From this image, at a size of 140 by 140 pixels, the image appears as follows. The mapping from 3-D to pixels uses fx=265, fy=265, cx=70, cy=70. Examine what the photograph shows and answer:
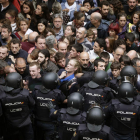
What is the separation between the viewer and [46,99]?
4.80m

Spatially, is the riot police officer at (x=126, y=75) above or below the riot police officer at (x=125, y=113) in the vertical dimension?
above

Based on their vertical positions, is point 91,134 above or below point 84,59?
below

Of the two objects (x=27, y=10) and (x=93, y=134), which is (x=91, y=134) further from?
(x=27, y=10)

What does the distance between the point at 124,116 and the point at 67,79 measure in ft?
4.99

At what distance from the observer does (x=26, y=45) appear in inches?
283

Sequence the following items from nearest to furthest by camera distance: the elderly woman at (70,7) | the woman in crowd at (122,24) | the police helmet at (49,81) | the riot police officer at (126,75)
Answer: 1. the police helmet at (49,81)
2. the riot police officer at (126,75)
3. the woman in crowd at (122,24)
4. the elderly woman at (70,7)

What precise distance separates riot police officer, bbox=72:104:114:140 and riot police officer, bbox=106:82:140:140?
0.66 m

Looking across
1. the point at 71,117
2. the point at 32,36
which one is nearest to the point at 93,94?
the point at 71,117

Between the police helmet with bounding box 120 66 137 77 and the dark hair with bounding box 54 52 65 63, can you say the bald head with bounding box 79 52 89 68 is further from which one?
the police helmet with bounding box 120 66 137 77

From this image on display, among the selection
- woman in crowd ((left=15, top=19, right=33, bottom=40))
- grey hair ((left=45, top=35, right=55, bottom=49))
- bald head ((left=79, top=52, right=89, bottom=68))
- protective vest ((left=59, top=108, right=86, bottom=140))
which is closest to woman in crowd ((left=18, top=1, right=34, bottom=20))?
woman in crowd ((left=15, top=19, right=33, bottom=40))

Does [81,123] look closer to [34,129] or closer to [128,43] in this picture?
[34,129]

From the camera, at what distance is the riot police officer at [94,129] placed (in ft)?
12.2

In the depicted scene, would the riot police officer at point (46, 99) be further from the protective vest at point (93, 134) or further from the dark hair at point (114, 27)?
the dark hair at point (114, 27)

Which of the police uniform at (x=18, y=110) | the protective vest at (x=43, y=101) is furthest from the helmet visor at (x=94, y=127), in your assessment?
the police uniform at (x=18, y=110)
